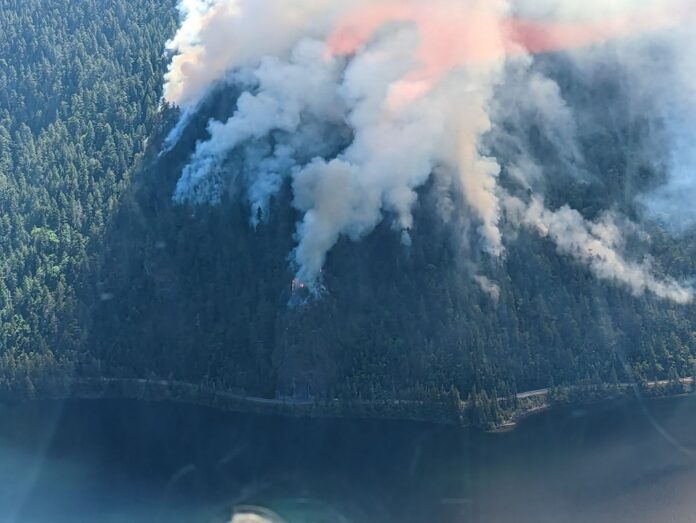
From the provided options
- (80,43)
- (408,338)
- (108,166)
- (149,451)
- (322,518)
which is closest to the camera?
(322,518)

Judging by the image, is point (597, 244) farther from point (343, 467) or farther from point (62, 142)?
point (62, 142)

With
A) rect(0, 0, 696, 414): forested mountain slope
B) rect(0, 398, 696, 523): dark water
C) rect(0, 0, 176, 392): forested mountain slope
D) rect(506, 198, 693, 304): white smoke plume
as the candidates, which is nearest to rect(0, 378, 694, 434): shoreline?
rect(0, 0, 696, 414): forested mountain slope

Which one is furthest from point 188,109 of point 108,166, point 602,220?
point 602,220

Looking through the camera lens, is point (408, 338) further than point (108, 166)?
No

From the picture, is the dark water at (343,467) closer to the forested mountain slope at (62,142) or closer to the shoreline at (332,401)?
the shoreline at (332,401)

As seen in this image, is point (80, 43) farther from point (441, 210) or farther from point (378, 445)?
point (378, 445)

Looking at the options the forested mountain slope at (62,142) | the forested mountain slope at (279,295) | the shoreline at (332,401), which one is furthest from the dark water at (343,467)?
the forested mountain slope at (62,142)
